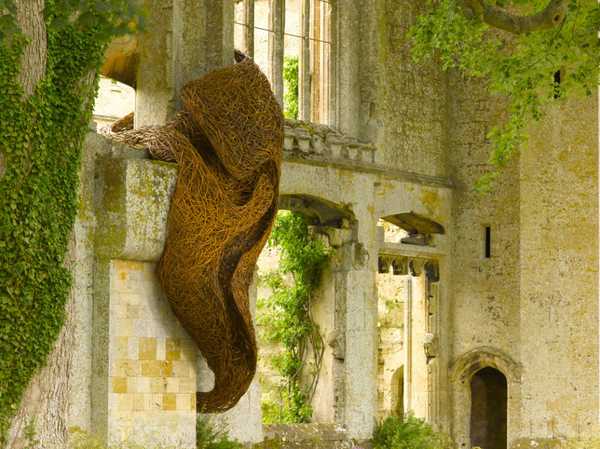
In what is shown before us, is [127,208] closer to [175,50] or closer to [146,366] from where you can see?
[146,366]

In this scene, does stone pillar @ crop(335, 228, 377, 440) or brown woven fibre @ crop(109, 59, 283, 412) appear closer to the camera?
brown woven fibre @ crop(109, 59, 283, 412)

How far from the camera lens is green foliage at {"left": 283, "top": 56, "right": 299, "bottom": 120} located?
19938 millimetres

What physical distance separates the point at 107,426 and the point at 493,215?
26.1 ft

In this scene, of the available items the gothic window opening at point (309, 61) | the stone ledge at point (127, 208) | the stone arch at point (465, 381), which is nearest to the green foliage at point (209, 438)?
the stone ledge at point (127, 208)

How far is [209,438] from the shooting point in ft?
52.3

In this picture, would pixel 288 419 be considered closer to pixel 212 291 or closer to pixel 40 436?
pixel 212 291

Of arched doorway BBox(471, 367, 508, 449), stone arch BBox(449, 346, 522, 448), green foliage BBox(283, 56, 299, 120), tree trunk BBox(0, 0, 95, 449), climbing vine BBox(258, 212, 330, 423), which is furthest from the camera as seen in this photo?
arched doorway BBox(471, 367, 508, 449)

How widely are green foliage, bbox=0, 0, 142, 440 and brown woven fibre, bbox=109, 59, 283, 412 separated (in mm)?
3207

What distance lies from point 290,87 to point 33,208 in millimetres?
9392

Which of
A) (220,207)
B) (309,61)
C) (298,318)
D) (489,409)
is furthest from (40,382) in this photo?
(489,409)

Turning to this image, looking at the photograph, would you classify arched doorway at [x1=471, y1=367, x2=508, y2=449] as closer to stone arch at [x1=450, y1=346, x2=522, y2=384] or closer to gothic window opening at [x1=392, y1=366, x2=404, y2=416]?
stone arch at [x1=450, y1=346, x2=522, y2=384]

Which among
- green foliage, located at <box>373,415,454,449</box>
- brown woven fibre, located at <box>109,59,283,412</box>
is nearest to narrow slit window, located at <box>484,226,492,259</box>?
green foliage, located at <box>373,415,454,449</box>

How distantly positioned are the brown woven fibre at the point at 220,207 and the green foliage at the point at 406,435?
3.78 metres

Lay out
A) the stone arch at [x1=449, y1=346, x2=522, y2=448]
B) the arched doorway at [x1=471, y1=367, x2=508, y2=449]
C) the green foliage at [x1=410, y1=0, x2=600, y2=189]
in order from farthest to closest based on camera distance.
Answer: the arched doorway at [x1=471, y1=367, x2=508, y2=449] < the stone arch at [x1=449, y1=346, x2=522, y2=448] < the green foliage at [x1=410, y1=0, x2=600, y2=189]
